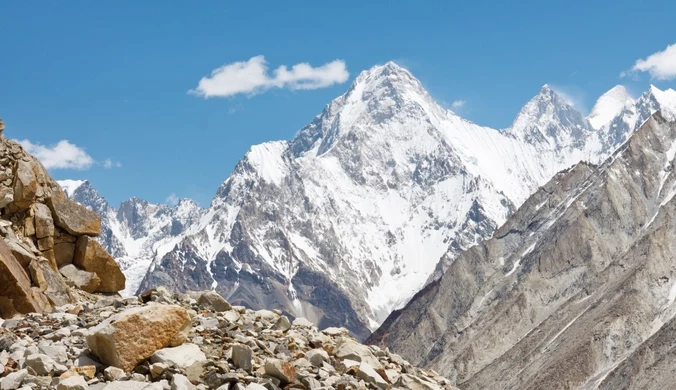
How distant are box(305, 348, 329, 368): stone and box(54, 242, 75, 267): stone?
14015 mm

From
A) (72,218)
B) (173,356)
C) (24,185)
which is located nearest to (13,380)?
(173,356)

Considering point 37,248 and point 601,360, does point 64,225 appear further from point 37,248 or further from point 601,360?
point 601,360

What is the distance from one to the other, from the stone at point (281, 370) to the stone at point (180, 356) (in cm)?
132

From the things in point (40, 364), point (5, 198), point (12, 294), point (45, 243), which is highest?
point (5, 198)

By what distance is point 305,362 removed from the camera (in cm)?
1967

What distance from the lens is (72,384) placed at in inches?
663

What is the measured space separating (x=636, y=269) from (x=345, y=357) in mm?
184912

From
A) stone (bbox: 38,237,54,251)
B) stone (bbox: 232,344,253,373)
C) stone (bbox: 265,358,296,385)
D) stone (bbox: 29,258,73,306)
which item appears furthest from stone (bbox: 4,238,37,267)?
stone (bbox: 265,358,296,385)

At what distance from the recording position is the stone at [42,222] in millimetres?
30594

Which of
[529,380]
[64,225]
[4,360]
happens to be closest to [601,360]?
[529,380]

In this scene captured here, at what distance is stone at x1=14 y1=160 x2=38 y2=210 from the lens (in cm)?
3000

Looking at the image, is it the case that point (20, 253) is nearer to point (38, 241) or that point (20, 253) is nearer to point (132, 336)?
point (38, 241)

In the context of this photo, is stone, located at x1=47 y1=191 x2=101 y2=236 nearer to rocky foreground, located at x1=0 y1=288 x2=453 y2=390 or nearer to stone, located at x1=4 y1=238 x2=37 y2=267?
stone, located at x1=4 y1=238 x2=37 y2=267

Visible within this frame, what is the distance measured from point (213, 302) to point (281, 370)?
21.5 ft
